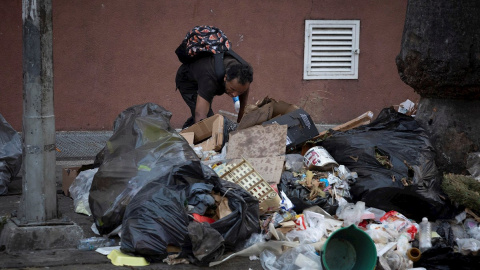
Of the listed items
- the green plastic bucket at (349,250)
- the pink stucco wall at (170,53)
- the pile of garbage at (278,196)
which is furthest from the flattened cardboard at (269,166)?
the pink stucco wall at (170,53)

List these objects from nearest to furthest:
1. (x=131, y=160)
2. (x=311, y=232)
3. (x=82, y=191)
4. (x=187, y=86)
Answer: (x=311, y=232) → (x=131, y=160) → (x=82, y=191) → (x=187, y=86)

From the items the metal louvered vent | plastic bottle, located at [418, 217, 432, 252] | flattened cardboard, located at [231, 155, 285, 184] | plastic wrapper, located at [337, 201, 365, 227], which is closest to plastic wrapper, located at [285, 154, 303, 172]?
flattened cardboard, located at [231, 155, 285, 184]

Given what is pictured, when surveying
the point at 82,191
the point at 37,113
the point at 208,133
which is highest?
the point at 37,113

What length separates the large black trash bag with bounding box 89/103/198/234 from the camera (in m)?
4.28

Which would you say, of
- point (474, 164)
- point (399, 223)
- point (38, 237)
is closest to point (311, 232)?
point (399, 223)

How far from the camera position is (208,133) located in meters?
5.60

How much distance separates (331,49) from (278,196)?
476 cm

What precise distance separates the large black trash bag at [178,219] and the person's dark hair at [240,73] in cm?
129

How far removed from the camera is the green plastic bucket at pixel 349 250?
147 inches

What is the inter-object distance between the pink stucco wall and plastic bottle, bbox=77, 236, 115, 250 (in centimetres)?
415

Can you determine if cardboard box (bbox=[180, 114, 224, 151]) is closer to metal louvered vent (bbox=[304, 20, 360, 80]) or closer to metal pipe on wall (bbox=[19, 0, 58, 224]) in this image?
metal pipe on wall (bbox=[19, 0, 58, 224])

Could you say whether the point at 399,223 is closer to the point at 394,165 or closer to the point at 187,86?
the point at 394,165

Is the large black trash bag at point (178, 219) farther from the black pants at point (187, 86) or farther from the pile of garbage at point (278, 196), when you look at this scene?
the black pants at point (187, 86)

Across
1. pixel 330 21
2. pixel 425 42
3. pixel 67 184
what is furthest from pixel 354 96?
pixel 67 184
